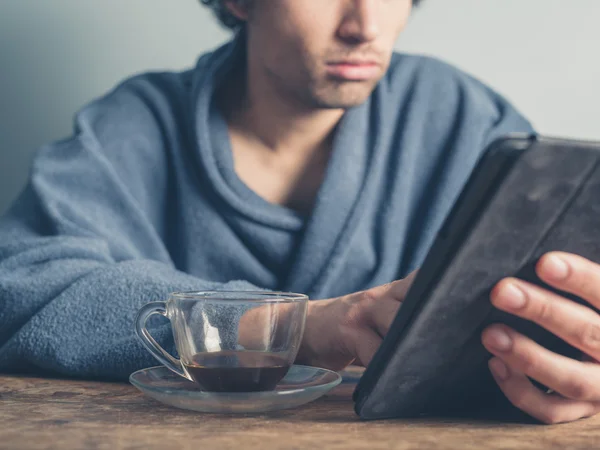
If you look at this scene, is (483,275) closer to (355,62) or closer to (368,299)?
(368,299)

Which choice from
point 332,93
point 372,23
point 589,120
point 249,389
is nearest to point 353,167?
point 332,93

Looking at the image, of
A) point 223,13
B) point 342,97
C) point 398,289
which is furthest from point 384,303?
point 223,13

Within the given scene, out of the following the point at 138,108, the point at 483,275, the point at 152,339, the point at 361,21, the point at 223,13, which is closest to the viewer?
the point at 483,275

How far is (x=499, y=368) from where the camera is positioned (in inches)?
19.7

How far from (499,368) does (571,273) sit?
0.32 ft

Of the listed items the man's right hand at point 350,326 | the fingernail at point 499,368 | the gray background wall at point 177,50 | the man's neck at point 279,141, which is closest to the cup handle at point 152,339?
the man's right hand at point 350,326

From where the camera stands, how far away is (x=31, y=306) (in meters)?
0.77

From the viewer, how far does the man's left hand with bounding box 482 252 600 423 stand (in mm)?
448

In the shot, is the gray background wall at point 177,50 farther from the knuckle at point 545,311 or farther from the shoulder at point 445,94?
the knuckle at point 545,311

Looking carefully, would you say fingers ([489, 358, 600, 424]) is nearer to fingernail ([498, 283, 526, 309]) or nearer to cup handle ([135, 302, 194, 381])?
fingernail ([498, 283, 526, 309])

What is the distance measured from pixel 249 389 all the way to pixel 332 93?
687 mm

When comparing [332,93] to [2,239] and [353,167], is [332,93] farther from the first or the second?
[2,239]

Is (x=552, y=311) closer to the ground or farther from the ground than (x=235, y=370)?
farther from the ground

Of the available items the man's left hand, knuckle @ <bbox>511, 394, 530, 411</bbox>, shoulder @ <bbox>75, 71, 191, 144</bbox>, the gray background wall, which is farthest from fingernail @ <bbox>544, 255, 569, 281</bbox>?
the gray background wall
